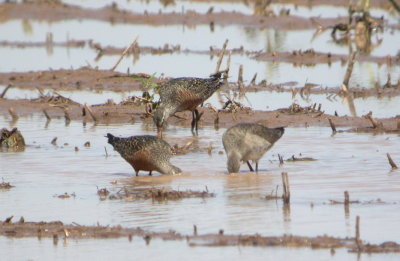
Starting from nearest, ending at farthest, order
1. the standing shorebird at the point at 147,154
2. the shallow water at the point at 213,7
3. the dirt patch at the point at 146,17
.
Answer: the standing shorebird at the point at 147,154 < the dirt patch at the point at 146,17 < the shallow water at the point at 213,7

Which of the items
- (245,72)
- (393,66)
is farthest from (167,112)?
(393,66)

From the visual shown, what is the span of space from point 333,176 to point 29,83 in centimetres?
1142

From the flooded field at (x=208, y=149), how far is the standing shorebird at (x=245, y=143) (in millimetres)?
215

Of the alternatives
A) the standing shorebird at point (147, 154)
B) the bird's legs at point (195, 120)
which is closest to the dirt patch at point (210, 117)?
the bird's legs at point (195, 120)

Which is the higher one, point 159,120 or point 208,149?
point 159,120

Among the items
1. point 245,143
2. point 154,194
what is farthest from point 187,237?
point 245,143

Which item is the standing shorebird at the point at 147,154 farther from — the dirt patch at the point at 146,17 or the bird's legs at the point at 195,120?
the dirt patch at the point at 146,17

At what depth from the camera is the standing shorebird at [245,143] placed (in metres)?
12.5

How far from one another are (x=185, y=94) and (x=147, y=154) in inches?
160

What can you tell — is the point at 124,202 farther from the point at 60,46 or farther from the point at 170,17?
the point at 170,17

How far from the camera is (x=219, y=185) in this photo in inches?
472

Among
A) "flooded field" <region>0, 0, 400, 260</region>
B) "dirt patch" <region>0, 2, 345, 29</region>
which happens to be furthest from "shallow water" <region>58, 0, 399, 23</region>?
"flooded field" <region>0, 0, 400, 260</region>

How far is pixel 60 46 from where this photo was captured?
29984 mm

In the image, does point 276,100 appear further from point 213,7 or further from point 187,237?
point 213,7
